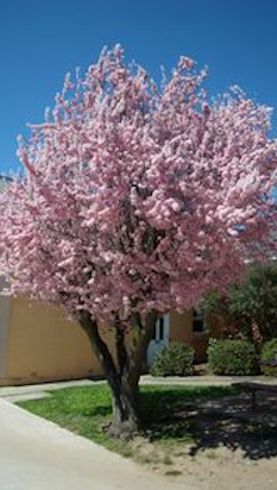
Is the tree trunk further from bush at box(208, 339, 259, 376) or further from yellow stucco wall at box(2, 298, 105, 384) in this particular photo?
bush at box(208, 339, 259, 376)

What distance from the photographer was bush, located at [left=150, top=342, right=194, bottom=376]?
1731 centimetres

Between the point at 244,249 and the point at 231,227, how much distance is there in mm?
1372

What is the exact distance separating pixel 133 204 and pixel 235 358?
10.2 meters

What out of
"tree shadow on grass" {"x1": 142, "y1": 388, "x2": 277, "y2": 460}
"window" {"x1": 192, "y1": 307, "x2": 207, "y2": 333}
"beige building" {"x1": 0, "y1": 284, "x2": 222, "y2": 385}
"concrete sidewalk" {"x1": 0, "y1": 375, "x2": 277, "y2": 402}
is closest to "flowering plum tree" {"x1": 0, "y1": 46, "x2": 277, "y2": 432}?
"tree shadow on grass" {"x1": 142, "y1": 388, "x2": 277, "y2": 460}

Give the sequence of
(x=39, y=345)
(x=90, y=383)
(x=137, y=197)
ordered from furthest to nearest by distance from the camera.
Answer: (x=39, y=345)
(x=90, y=383)
(x=137, y=197)

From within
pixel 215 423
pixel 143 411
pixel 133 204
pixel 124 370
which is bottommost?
pixel 215 423

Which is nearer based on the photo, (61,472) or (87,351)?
(61,472)

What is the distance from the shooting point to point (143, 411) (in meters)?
11.3

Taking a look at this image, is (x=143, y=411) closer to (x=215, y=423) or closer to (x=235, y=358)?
(x=215, y=423)

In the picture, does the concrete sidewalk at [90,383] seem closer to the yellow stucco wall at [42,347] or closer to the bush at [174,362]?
the bush at [174,362]

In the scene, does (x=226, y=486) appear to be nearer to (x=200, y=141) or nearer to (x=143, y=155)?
(x=143, y=155)

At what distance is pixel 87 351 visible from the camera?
17.5 metres

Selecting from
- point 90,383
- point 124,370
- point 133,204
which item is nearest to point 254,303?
point 90,383

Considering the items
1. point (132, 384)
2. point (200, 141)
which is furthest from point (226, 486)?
point (200, 141)
